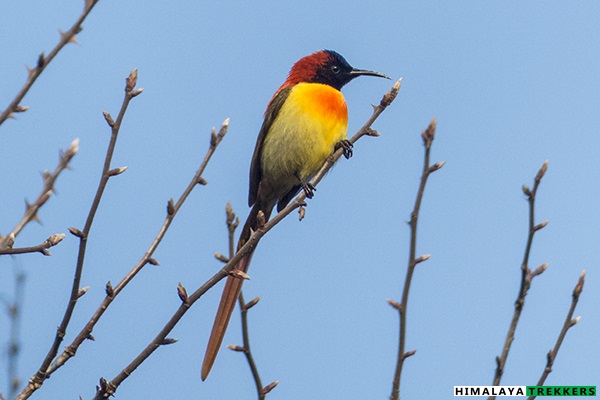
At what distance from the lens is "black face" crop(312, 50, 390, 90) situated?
705cm

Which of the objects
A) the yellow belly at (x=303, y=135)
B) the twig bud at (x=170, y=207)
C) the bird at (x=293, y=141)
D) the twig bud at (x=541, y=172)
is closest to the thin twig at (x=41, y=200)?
the twig bud at (x=170, y=207)

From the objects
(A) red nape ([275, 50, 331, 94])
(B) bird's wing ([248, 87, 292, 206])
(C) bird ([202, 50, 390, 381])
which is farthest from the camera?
(A) red nape ([275, 50, 331, 94])

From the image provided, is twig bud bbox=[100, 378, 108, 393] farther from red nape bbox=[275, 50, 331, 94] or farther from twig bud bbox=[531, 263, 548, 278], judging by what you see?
red nape bbox=[275, 50, 331, 94]

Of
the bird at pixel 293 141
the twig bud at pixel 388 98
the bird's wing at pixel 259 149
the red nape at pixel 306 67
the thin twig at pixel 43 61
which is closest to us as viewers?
the thin twig at pixel 43 61

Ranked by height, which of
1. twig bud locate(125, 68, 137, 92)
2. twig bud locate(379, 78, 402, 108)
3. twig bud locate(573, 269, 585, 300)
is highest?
twig bud locate(379, 78, 402, 108)

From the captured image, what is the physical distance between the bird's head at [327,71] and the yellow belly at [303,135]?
54 centimetres

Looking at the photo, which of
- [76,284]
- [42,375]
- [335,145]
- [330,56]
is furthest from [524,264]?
[330,56]

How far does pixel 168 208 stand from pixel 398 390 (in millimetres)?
1162

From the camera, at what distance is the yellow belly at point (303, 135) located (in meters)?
6.03

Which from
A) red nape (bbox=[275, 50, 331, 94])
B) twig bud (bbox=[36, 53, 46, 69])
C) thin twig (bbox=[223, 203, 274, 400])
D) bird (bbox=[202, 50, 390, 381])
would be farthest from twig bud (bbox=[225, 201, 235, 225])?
red nape (bbox=[275, 50, 331, 94])

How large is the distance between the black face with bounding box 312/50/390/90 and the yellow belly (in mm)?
555

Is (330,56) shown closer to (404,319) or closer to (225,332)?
(225,332)

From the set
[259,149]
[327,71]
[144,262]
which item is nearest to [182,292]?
[144,262]

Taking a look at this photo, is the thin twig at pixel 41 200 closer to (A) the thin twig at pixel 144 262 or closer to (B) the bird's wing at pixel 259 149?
(A) the thin twig at pixel 144 262
